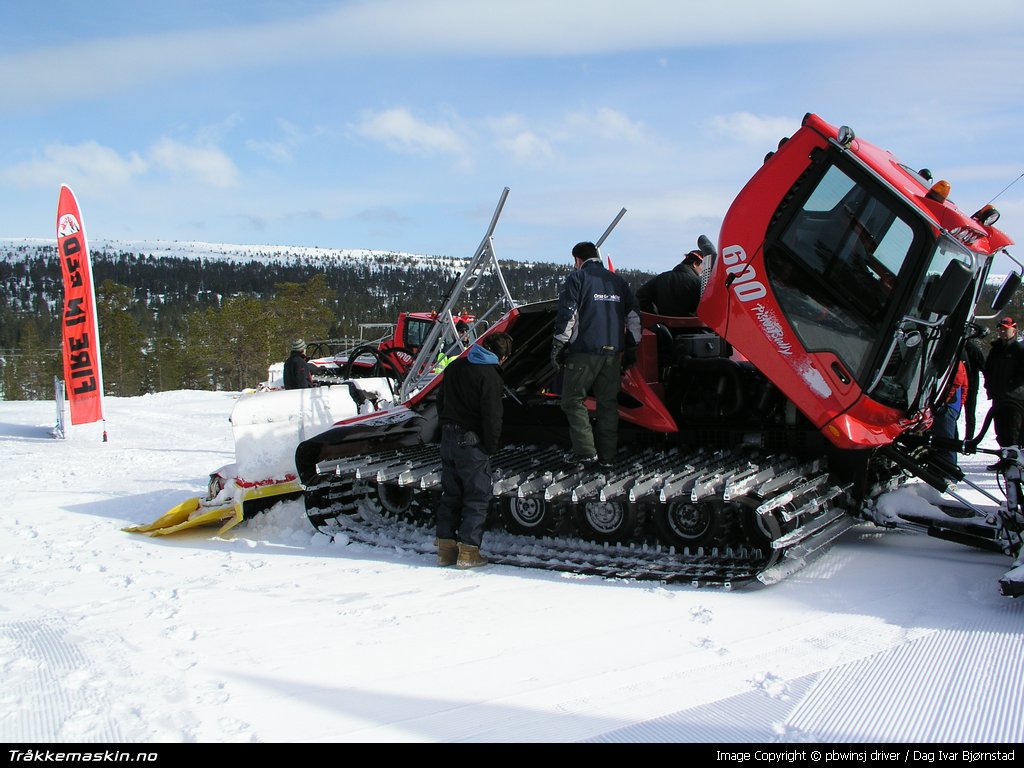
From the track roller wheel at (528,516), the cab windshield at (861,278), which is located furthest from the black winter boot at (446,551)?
the cab windshield at (861,278)

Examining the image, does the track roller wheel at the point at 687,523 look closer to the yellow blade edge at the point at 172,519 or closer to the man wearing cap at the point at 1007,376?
the man wearing cap at the point at 1007,376

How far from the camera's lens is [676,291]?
5.89 meters

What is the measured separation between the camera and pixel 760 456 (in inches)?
217

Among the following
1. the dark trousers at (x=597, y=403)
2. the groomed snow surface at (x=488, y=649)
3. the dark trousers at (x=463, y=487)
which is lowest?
the groomed snow surface at (x=488, y=649)

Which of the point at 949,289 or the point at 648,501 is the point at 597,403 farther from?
the point at 949,289

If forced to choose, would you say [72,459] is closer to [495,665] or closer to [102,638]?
[102,638]

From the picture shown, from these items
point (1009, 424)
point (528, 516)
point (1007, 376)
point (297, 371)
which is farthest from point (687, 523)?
point (297, 371)

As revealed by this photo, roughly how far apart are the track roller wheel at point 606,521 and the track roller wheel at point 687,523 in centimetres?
21

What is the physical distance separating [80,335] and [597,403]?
477 inches

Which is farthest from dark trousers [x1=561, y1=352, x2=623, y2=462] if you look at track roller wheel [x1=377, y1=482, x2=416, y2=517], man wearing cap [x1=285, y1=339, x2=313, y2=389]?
man wearing cap [x1=285, y1=339, x2=313, y2=389]

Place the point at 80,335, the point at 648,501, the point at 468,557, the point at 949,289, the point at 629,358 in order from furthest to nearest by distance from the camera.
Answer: the point at 80,335 < the point at 629,358 < the point at 468,557 < the point at 648,501 < the point at 949,289

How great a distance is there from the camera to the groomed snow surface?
2934mm

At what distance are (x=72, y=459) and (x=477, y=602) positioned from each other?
31.5 ft

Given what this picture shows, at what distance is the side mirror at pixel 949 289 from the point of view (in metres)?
4.35
